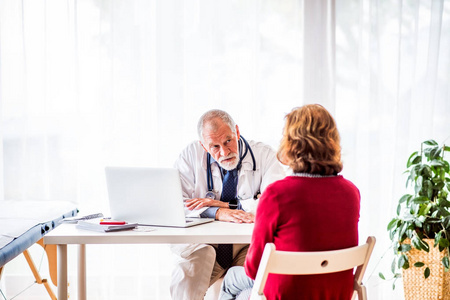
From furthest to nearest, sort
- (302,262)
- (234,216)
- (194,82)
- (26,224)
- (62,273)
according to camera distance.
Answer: (194,82) < (26,224) < (234,216) < (62,273) < (302,262)

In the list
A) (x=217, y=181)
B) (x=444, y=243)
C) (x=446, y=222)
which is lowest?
(x=444, y=243)

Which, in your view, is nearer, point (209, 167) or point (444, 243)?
point (209, 167)

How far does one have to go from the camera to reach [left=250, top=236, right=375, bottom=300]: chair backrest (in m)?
1.39

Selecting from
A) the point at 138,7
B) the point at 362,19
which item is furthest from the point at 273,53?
the point at 138,7

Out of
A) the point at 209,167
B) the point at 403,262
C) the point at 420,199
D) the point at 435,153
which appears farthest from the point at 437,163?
the point at 209,167

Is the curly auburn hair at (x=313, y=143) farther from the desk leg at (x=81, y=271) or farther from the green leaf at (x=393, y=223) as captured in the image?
the green leaf at (x=393, y=223)

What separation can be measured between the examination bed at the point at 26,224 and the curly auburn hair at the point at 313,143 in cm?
113

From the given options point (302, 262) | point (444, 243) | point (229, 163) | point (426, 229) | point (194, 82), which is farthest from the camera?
point (194, 82)

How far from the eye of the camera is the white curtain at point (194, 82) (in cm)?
324

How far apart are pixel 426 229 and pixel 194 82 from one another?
158 centimetres

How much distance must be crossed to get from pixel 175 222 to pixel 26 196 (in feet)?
5.62

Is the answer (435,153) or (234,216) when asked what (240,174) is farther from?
(435,153)

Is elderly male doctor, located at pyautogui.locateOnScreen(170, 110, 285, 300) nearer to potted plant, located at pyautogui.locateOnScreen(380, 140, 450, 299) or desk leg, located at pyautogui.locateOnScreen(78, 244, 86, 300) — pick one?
desk leg, located at pyautogui.locateOnScreen(78, 244, 86, 300)

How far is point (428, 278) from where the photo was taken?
2.89 metres
